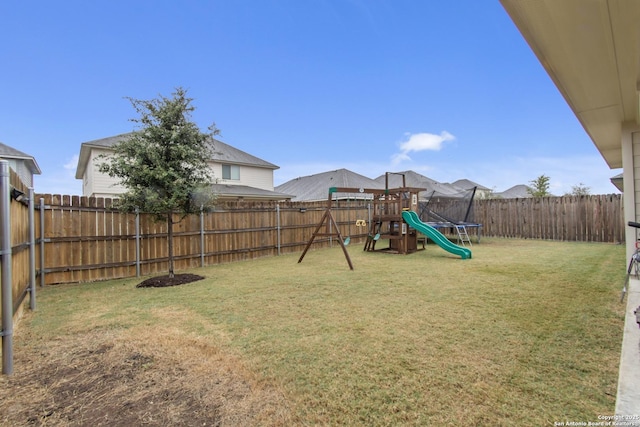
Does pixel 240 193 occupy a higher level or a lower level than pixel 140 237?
higher

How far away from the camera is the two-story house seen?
1394 cm

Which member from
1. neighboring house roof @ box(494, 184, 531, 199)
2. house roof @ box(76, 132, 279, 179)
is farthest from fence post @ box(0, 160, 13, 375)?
neighboring house roof @ box(494, 184, 531, 199)

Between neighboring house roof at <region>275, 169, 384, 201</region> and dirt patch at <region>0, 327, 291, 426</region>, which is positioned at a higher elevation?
neighboring house roof at <region>275, 169, 384, 201</region>

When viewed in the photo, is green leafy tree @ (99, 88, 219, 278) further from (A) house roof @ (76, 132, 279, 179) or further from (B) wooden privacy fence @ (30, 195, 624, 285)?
(A) house roof @ (76, 132, 279, 179)

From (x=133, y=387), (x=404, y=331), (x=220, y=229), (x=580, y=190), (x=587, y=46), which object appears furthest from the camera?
(x=580, y=190)

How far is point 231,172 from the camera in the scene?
1789cm

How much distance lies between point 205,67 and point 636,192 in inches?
552

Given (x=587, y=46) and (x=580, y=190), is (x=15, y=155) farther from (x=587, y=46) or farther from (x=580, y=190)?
(x=580, y=190)

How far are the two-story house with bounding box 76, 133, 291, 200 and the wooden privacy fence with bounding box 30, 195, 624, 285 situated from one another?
5.51 meters

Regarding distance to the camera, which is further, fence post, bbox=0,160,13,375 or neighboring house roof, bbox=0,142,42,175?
neighboring house roof, bbox=0,142,42,175

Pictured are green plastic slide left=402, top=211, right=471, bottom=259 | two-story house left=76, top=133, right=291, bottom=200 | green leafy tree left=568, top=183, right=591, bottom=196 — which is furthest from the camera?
green leafy tree left=568, top=183, right=591, bottom=196

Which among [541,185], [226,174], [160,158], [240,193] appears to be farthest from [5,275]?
[541,185]

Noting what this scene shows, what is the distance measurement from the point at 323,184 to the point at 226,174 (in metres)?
8.55

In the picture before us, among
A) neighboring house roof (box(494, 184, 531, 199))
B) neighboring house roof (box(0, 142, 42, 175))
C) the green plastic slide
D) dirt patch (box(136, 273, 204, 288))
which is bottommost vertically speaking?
dirt patch (box(136, 273, 204, 288))
